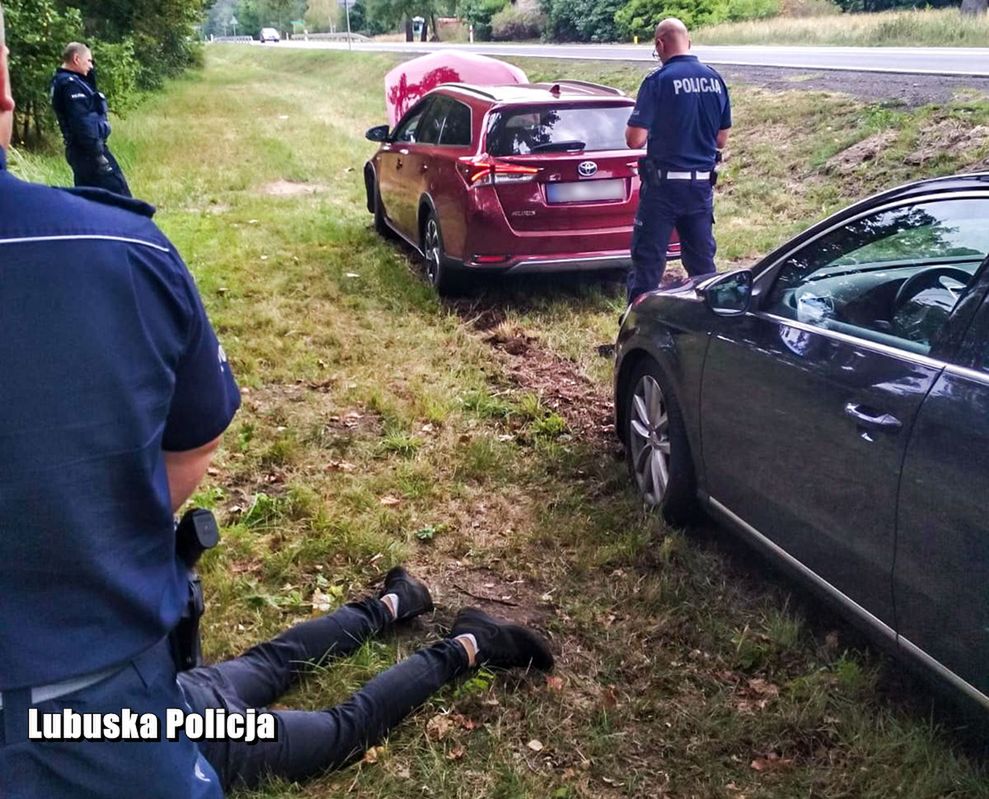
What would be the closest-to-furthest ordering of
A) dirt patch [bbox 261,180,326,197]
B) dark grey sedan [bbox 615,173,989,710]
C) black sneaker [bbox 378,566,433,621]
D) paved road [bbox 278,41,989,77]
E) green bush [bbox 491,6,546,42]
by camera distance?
dark grey sedan [bbox 615,173,989,710], black sneaker [bbox 378,566,433,621], dirt patch [bbox 261,180,326,197], paved road [bbox 278,41,989,77], green bush [bbox 491,6,546,42]

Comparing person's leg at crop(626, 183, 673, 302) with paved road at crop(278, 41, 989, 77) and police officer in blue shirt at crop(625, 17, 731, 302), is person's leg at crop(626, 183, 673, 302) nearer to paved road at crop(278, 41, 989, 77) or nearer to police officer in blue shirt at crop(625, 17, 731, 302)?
police officer in blue shirt at crop(625, 17, 731, 302)

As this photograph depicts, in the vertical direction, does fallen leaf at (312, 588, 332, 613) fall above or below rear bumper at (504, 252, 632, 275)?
below

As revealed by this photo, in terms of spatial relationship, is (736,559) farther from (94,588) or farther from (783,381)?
(94,588)

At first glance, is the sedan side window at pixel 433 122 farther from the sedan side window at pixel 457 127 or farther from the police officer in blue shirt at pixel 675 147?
the police officer in blue shirt at pixel 675 147

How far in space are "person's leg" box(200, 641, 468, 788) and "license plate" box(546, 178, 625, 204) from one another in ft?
14.4

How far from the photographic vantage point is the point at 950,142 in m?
10.1

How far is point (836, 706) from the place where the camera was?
3053 millimetres

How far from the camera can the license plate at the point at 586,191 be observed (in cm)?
688

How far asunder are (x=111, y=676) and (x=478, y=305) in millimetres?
6306

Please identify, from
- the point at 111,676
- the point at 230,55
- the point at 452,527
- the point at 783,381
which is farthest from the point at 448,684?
the point at 230,55

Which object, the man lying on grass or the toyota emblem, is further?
the toyota emblem

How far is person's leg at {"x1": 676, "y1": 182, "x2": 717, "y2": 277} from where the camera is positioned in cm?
607

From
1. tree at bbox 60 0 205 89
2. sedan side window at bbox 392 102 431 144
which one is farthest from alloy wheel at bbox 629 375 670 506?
tree at bbox 60 0 205 89

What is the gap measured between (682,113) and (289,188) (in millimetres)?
8917
